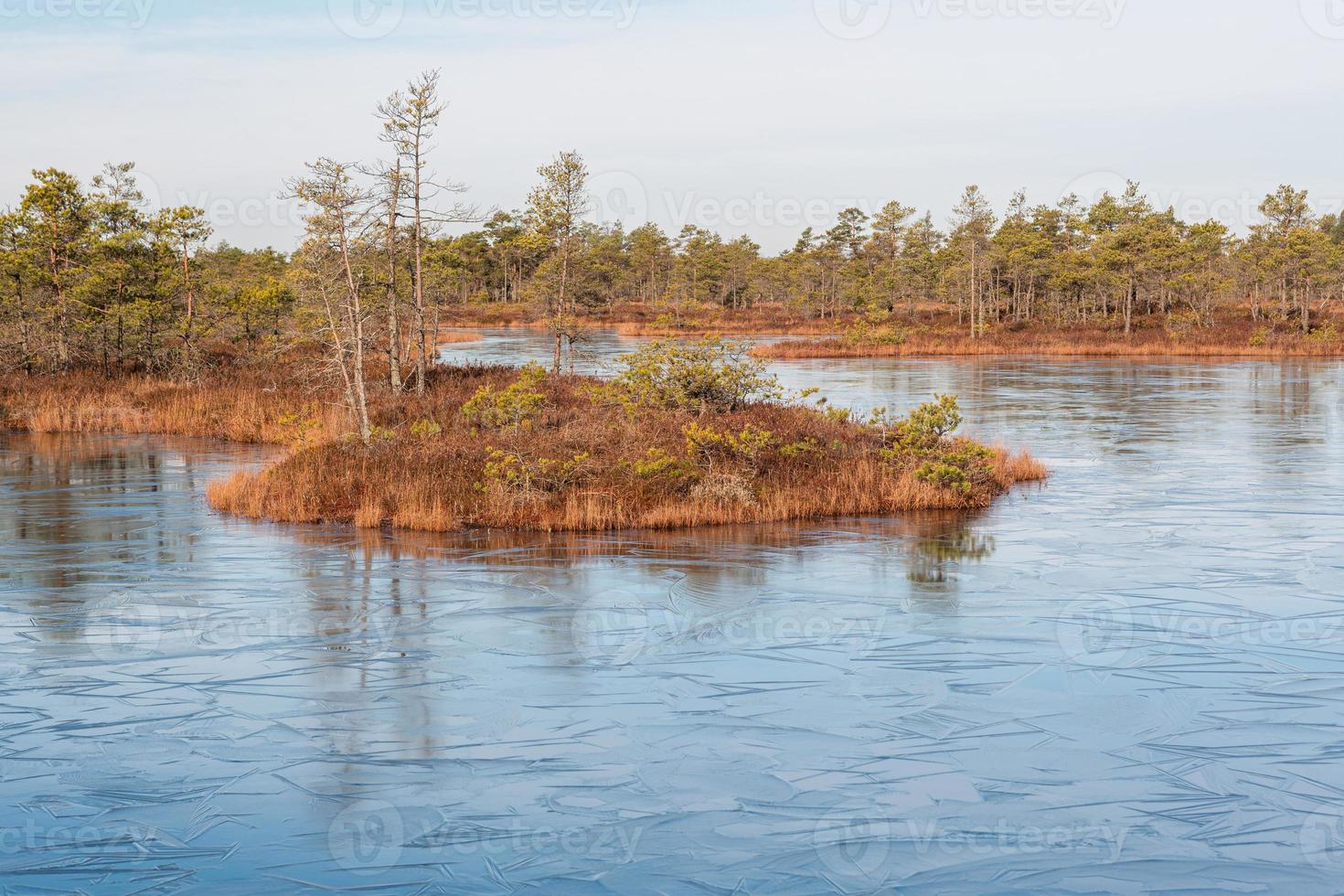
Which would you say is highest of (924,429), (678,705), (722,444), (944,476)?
(924,429)

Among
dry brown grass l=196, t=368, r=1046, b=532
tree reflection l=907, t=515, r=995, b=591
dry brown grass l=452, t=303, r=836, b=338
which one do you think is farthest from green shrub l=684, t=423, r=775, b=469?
dry brown grass l=452, t=303, r=836, b=338

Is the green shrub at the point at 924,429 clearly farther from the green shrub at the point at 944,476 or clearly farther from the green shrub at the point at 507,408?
the green shrub at the point at 507,408

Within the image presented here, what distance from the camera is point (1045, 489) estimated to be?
2247cm

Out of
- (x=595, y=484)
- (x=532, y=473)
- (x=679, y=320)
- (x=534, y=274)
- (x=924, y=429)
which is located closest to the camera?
(x=532, y=473)

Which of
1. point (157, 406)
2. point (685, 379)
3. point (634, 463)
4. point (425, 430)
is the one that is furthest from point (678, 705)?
point (157, 406)

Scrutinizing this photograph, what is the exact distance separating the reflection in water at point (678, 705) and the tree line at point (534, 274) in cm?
819

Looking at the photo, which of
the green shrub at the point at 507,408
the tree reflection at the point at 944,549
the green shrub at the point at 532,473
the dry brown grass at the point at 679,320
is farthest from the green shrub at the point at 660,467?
the dry brown grass at the point at 679,320

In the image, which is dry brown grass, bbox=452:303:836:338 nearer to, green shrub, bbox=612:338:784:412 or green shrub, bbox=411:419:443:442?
green shrub, bbox=612:338:784:412

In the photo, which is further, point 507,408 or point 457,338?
point 457,338

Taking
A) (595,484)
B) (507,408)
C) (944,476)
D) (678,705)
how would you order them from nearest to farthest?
(678,705), (595,484), (944,476), (507,408)

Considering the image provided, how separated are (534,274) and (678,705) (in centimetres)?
6174

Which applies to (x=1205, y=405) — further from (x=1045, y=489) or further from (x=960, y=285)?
(x=960, y=285)

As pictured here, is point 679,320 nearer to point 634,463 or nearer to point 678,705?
point 634,463

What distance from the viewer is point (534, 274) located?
7025cm
